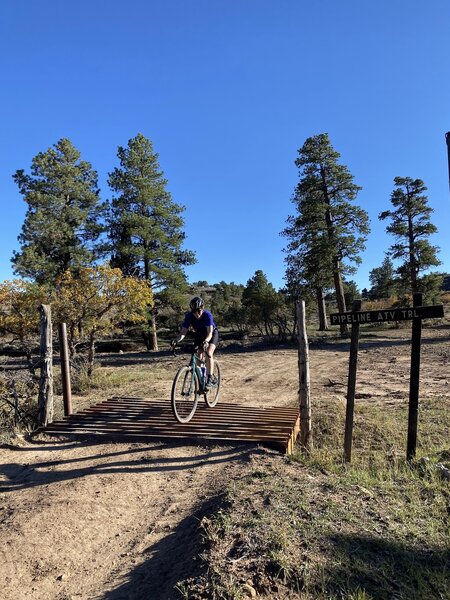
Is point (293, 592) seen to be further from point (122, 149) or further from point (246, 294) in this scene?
point (122, 149)

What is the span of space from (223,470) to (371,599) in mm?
2636

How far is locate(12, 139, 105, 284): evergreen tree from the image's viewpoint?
23641 mm

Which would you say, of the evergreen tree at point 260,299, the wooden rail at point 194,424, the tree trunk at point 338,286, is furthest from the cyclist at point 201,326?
the tree trunk at point 338,286

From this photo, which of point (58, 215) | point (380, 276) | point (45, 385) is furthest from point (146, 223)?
point (380, 276)

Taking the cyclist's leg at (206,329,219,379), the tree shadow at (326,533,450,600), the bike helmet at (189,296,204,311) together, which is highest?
the bike helmet at (189,296,204,311)

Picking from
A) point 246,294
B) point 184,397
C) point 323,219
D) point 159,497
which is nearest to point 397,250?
point 323,219

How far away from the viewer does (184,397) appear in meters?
6.57

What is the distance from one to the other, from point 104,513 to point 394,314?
435 centimetres

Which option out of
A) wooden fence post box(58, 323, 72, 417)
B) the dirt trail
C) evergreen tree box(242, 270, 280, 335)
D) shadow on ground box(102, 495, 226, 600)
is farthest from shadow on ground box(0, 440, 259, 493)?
evergreen tree box(242, 270, 280, 335)

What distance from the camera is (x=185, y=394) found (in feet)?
21.5

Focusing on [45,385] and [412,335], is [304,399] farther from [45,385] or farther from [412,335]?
[45,385]

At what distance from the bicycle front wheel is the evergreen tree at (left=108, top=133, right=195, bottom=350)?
59.9 ft

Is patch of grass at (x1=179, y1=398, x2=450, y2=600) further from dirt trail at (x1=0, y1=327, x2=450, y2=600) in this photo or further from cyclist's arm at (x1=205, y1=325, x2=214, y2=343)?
cyclist's arm at (x1=205, y1=325, x2=214, y2=343)

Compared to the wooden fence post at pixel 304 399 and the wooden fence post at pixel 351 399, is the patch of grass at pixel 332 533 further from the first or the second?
the wooden fence post at pixel 304 399
